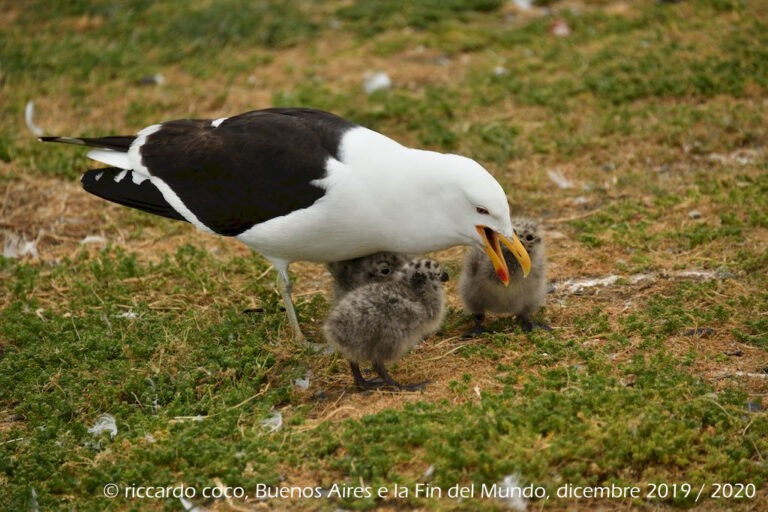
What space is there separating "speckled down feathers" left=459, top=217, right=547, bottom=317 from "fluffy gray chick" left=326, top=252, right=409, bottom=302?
0.46 m

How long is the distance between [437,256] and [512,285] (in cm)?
155

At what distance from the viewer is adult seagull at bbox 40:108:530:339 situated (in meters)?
5.50

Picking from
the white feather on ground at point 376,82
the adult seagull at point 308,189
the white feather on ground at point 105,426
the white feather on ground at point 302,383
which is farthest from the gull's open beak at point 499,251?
the white feather on ground at point 376,82

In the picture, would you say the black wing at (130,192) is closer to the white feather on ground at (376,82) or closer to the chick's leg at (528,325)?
the chick's leg at (528,325)

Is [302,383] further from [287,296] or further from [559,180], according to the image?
[559,180]

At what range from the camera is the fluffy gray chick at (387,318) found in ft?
17.4

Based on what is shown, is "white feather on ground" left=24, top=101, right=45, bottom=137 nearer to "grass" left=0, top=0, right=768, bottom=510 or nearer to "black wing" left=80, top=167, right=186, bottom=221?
"grass" left=0, top=0, right=768, bottom=510

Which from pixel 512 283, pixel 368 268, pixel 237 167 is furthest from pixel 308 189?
pixel 512 283

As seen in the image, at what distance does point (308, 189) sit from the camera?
5.58 metres

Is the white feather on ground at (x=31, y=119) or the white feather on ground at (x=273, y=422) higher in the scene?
the white feather on ground at (x=31, y=119)

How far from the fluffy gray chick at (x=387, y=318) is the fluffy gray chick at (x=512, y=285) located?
354mm

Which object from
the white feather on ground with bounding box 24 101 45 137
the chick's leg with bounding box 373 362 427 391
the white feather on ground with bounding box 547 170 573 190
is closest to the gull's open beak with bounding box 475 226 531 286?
the chick's leg with bounding box 373 362 427 391

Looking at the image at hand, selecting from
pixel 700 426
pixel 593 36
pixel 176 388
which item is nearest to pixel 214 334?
pixel 176 388

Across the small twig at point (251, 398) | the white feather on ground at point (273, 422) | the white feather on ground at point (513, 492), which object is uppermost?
the white feather on ground at point (513, 492)
